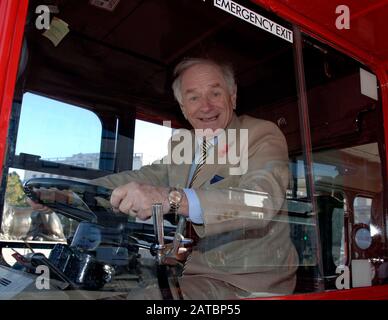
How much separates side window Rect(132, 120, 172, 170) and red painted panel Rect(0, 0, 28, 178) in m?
0.72

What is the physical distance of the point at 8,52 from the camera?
917 mm

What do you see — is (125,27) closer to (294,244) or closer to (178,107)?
(178,107)

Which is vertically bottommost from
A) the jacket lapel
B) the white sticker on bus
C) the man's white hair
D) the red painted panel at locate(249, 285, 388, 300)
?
the red painted panel at locate(249, 285, 388, 300)

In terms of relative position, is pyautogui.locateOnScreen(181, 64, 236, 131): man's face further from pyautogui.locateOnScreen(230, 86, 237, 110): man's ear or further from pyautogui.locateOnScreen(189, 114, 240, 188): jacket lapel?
pyautogui.locateOnScreen(189, 114, 240, 188): jacket lapel

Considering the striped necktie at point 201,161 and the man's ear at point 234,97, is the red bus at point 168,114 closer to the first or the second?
the man's ear at point 234,97

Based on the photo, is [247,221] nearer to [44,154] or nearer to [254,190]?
[254,190]

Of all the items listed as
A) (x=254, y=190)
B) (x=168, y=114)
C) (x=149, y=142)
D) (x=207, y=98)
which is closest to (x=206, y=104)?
(x=207, y=98)

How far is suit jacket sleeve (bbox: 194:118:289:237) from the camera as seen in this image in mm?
1322

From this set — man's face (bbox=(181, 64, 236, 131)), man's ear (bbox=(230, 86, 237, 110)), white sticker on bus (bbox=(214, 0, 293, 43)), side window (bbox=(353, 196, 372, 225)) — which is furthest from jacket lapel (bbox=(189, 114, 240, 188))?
side window (bbox=(353, 196, 372, 225))

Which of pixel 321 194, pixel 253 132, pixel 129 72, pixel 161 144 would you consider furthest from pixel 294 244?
pixel 129 72

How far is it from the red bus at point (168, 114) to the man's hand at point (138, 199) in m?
0.08

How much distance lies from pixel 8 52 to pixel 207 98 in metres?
1.09
